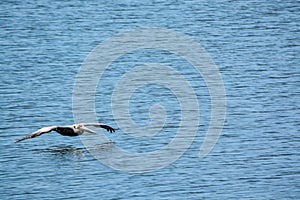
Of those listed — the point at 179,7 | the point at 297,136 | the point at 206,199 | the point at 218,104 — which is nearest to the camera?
the point at 206,199

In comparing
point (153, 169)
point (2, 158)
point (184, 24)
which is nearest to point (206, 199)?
point (153, 169)

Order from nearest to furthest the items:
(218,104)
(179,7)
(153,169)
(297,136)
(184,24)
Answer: (153,169) → (297,136) → (218,104) → (184,24) → (179,7)

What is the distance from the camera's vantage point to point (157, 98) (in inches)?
1527

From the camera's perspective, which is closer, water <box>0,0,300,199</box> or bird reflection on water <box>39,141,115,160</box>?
water <box>0,0,300,199</box>

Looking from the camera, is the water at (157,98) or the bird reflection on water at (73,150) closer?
the water at (157,98)

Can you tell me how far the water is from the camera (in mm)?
29734

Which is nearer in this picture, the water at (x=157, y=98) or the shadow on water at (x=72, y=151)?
the water at (x=157, y=98)

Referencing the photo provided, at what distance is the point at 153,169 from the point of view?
30891 millimetres

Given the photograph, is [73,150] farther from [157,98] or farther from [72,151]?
[157,98]

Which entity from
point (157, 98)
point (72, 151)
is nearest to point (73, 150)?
point (72, 151)

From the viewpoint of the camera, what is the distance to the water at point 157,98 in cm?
2973

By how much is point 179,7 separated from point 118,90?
51.3ft

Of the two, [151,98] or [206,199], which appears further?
[151,98]

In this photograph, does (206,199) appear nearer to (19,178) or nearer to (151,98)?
(19,178)
